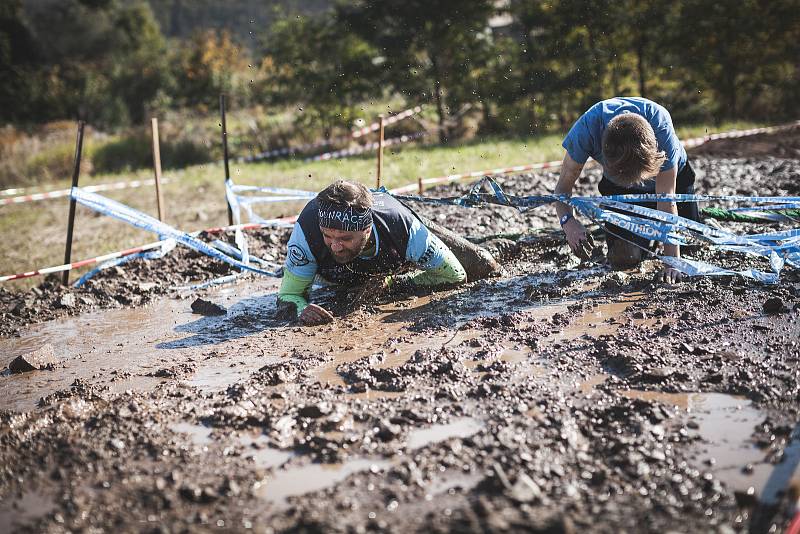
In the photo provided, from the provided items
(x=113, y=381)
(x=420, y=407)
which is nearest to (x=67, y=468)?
(x=113, y=381)

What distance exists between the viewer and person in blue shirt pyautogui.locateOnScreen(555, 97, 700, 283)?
4.84 metres

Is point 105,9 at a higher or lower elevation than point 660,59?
higher

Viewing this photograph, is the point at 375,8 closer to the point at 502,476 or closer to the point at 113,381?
the point at 113,381

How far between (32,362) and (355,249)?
7.71 ft

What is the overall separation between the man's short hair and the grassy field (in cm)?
512

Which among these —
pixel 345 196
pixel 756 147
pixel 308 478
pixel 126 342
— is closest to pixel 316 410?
pixel 308 478

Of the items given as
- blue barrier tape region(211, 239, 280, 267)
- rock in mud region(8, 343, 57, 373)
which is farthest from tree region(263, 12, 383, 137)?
rock in mud region(8, 343, 57, 373)

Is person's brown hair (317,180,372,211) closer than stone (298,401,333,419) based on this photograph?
No

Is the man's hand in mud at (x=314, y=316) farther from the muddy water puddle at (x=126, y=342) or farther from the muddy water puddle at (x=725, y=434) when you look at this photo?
the muddy water puddle at (x=725, y=434)

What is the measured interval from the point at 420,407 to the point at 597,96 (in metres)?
15.3

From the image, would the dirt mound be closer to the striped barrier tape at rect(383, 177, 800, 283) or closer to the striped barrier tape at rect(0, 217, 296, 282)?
the striped barrier tape at rect(383, 177, 800, 283)

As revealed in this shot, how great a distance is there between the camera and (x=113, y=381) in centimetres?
480

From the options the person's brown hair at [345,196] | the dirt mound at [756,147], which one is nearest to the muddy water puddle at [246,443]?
the person's brown hair at [345,196]

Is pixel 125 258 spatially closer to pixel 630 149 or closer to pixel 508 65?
pixel 630 149
